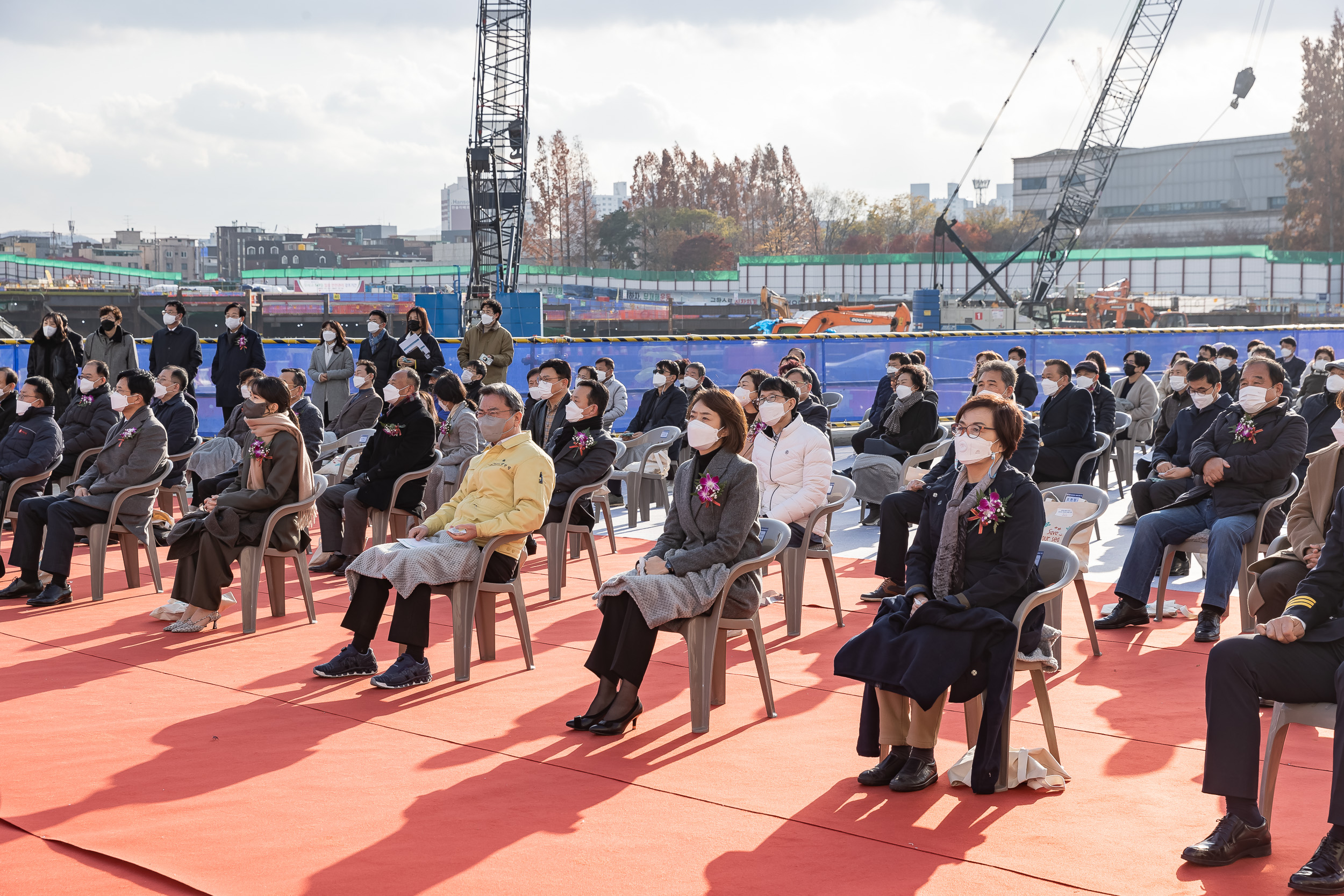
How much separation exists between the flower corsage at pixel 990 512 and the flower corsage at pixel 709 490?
126 cm

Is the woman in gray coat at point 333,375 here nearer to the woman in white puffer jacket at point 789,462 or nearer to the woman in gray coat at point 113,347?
the woman in gray coat at point 113,347

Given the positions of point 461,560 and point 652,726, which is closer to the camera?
point 652,726

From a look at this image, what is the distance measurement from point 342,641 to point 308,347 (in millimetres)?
9105

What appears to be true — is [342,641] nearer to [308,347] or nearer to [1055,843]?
[1055,843]

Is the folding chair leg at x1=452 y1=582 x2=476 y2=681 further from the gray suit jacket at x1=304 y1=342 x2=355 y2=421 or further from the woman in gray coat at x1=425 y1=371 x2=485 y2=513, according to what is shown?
the gray suit jacket at x1=304 y1=342 x2=355 y2=421

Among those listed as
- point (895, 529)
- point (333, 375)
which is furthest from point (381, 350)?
point (895, 529)

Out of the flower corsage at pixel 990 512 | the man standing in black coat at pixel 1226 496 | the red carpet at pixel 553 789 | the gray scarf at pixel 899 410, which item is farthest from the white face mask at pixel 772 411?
the gray scarf at pixel 899 410

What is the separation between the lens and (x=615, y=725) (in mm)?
5320

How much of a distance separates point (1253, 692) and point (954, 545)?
1.12 m

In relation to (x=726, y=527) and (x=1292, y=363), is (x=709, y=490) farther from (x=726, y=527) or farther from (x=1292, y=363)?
(x=1292, y=363)

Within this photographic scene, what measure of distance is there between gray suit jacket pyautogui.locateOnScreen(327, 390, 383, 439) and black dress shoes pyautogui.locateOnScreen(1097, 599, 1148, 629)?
21.4ft

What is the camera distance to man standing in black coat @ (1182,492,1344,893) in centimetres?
388

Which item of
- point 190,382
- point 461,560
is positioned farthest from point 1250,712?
point 190,382

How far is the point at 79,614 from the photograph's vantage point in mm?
7805
